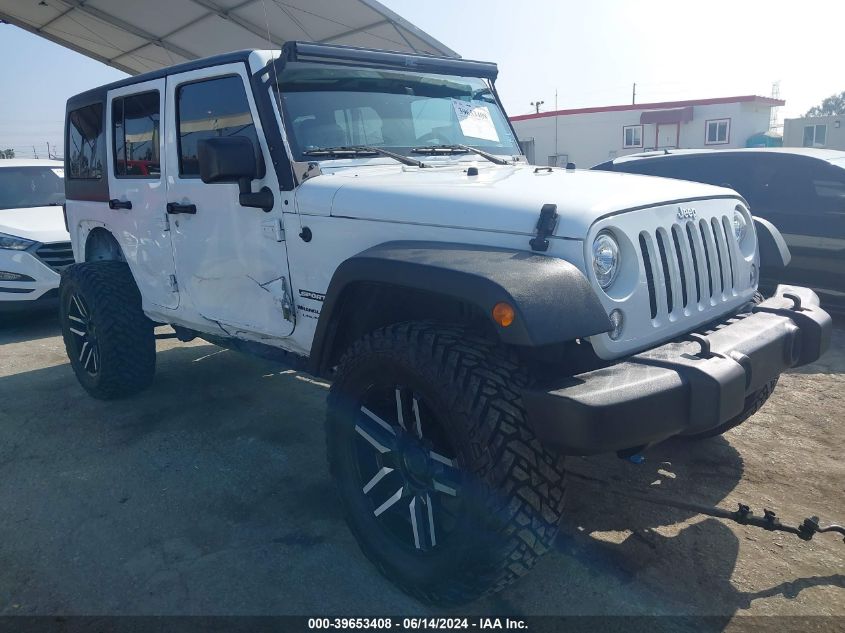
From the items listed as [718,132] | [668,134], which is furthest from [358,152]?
[718,132]

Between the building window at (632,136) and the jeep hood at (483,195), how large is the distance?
2724 centimetres

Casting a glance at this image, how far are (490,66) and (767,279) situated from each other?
3.01m

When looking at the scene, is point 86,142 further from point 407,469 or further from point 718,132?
point 718,132

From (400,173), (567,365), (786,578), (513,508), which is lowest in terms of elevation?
(786,578)

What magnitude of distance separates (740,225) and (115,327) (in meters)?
3.80

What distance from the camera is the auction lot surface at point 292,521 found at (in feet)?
8.50

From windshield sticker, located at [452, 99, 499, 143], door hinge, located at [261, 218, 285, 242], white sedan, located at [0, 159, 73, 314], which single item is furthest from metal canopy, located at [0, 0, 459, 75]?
door hinge, located at [261, 218, 285, 242]

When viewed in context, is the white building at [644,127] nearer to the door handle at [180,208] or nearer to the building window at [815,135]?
the building window at [815,135]

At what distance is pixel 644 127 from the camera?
2816cm

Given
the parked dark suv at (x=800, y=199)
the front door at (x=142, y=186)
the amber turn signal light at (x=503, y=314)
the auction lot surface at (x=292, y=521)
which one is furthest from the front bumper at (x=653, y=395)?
the parked dark suv at (x=800, y=199)

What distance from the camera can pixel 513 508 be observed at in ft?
7.08

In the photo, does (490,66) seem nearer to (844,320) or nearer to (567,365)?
(567,365)

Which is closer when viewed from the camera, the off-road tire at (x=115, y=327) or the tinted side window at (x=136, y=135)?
the tinted side window at (x=136, y=135)

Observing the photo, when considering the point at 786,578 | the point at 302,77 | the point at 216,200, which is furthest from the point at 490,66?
the point at 786,578
